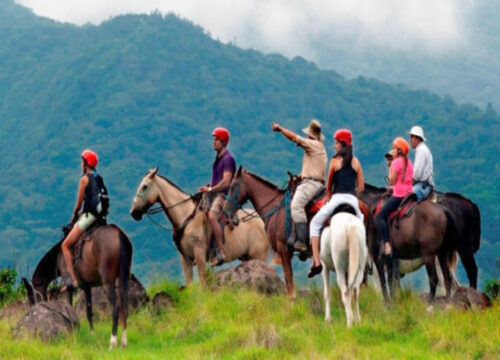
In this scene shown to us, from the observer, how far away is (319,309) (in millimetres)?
16031

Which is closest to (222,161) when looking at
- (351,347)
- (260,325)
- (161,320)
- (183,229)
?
(183,229)

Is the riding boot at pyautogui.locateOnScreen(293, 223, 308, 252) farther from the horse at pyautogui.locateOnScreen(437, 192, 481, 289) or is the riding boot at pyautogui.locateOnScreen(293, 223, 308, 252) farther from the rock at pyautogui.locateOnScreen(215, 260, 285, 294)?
the horse at pyautogui.locateOnScreen(437, 192, 481, 289)

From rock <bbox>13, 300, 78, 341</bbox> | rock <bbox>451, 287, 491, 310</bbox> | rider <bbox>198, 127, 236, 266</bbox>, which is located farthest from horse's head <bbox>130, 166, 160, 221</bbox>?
rock <bbox>451, 287, 491, 310</bbox>

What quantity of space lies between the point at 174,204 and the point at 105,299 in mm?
2621

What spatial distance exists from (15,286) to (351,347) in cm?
987

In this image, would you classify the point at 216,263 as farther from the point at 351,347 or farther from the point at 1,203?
the point at 1,203

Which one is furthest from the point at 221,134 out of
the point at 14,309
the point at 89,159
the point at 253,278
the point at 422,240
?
the point at 14,309

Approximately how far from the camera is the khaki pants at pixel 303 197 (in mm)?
16891

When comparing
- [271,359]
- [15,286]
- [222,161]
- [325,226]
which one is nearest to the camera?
[271,359]

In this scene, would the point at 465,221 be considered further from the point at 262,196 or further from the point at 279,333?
the point at 279,333

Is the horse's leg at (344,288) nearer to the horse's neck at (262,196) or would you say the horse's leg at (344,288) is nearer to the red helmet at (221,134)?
the horse's neck at (262,196)

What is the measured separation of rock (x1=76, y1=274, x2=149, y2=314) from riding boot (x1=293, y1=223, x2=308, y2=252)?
2942 mm

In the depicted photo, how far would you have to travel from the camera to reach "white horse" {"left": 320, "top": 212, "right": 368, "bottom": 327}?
47.4 feet

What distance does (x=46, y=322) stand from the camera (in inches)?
585
